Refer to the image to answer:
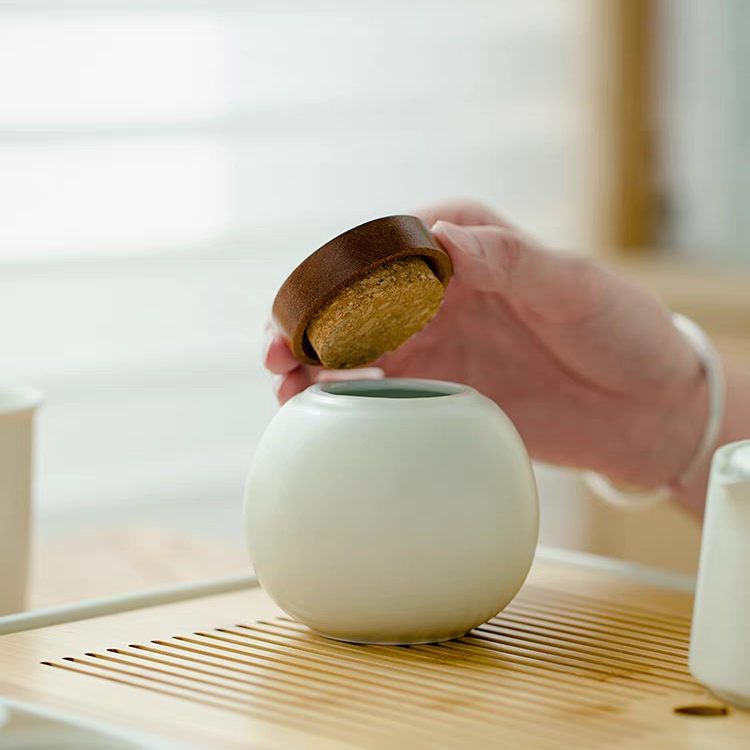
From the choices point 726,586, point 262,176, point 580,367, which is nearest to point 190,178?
point 262,176

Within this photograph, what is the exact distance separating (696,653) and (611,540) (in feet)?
5.85

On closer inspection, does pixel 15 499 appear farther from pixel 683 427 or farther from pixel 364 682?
pixel 683 427

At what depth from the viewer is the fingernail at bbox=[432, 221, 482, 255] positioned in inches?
28.6

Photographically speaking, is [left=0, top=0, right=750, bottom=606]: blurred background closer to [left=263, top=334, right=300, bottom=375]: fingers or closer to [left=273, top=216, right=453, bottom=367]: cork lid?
[left=263, top=334, right=300, bottom=375]: fingers

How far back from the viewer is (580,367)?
1.02 m

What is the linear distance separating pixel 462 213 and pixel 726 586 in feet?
1.45

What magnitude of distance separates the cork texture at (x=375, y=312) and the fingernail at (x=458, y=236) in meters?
0.04

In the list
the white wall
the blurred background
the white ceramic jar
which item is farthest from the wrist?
the white wall

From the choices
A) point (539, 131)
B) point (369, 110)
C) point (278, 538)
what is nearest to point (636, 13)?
point (539, 131)

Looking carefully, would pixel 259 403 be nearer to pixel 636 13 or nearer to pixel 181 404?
pixel 181 404

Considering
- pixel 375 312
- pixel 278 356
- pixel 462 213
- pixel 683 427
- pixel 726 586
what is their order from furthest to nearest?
pixel 683 427, pixel 462 213, pixel 278 356, pixel 375 312, pixel 726 586

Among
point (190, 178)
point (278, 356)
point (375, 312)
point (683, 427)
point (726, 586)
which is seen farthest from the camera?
point (190, 178)

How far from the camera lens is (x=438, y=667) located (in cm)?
62

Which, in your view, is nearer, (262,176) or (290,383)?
(290,383)
